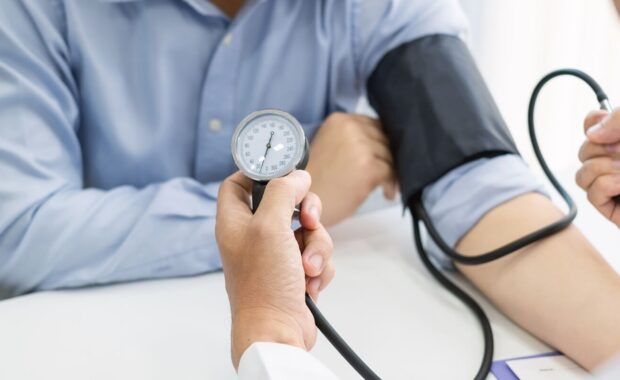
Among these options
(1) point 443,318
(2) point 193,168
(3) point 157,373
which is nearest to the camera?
(3) point 157,373

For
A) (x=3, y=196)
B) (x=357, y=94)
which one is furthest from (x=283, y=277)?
(x=357, y=94)

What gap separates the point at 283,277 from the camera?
1.80ft

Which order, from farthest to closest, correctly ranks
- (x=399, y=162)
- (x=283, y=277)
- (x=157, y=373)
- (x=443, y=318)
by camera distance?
(x=399, y=162) → (x=443, y=318) → (x=157, y=373) → (x=283, y=277)

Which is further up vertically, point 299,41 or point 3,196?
point 299,41

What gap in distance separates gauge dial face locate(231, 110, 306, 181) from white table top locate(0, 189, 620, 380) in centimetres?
20

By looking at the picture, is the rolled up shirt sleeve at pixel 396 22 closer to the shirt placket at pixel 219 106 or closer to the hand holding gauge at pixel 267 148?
the shirt placket at pixel 219 106

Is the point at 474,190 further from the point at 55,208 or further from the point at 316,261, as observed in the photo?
the point at 55,208

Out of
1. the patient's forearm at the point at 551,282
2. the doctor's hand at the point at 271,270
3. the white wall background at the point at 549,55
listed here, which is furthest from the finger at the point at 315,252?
the white wall background at the point at 549,55

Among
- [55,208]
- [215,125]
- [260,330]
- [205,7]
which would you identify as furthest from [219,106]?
[260,330]

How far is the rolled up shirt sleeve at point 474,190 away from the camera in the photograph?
2.64 ft

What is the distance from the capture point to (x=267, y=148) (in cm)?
64

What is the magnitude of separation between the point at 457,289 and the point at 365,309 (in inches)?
4.7

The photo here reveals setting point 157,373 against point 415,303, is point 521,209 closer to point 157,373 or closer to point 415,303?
point 415,303

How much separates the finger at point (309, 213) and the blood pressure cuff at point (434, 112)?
28 cm
